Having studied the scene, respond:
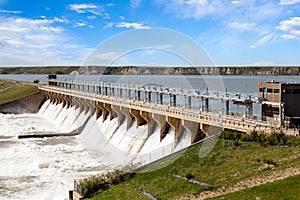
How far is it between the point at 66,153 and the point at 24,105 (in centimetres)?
5785

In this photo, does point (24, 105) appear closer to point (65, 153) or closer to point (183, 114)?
point (65, 153)

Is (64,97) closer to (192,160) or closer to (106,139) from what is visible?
(106,139)

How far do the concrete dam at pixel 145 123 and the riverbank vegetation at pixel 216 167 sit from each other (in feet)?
6.95

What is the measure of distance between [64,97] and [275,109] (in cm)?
6944

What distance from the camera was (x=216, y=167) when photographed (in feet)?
94.7

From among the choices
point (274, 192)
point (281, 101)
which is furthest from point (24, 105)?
point (274, 192)

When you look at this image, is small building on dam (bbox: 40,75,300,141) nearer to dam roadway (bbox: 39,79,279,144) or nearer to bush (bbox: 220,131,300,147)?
dam roadway (bbox: 39,79,279,144)

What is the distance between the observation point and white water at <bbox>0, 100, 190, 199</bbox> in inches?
1517

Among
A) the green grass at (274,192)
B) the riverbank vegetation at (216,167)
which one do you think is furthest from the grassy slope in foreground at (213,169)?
the green grass at (274,192)

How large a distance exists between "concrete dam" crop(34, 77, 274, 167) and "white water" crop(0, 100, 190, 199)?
193mm

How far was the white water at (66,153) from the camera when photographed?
126ft

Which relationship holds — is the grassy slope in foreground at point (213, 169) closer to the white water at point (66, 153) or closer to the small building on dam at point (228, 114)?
the small building on dam at point (228, 114)

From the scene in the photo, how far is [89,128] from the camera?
7019 centimetres

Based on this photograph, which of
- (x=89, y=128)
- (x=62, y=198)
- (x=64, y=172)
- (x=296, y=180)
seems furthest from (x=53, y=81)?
(x=296, y=180)
